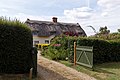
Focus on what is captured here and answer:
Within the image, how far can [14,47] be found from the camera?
8.73m

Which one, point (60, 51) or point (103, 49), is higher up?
point (103, 49)

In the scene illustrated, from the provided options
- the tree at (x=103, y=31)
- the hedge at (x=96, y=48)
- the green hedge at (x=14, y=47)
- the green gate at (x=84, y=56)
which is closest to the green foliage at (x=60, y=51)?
the hedge at (x=96, y=48)

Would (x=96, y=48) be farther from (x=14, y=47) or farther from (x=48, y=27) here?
(x=48, y=27)

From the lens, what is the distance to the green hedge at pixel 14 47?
8.47 m

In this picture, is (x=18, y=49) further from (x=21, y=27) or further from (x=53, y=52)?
(x=53, y=52)

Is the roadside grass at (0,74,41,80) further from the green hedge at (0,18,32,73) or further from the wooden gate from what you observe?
the wooden gate

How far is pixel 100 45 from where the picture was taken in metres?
14.9

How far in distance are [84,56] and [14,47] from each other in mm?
5552

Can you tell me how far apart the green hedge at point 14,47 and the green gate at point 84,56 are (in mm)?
4502

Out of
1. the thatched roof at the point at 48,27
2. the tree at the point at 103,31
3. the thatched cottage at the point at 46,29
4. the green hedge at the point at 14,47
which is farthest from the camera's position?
the thatched roof at the point at 48,27

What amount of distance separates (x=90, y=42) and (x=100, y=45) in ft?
3.35

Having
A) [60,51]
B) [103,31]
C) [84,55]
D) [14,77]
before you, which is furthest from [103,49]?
[103,31]

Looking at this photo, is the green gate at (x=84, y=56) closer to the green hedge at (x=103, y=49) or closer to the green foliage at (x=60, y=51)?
the green hedge at (x=103, y=49)

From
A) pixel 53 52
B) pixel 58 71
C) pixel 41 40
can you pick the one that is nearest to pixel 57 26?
pixel 41 40
